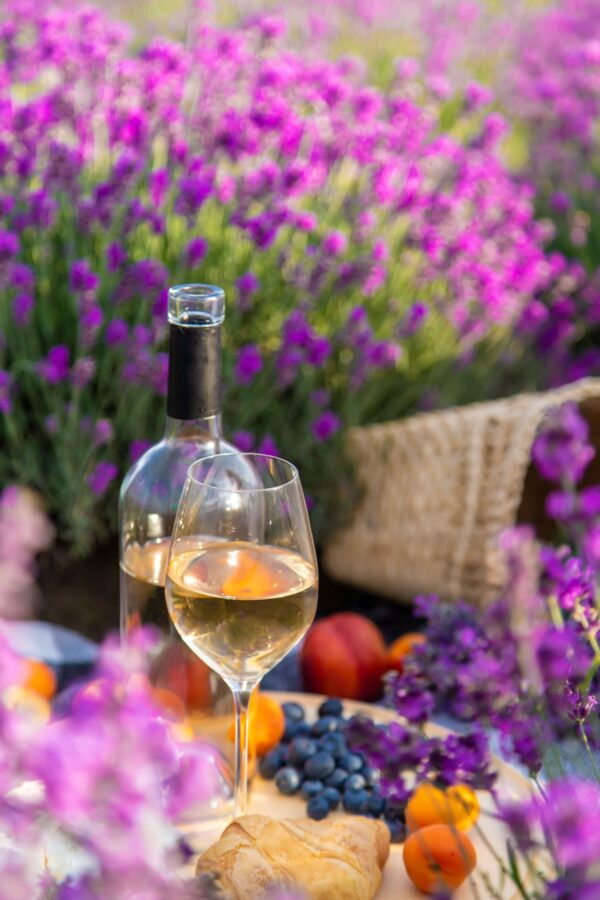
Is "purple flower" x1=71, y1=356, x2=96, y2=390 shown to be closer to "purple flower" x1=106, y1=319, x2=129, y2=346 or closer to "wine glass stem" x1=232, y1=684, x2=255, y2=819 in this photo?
"purple flower" x1=106, y1=319, x2=129, y2=346

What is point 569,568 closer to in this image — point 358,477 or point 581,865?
point 581,865

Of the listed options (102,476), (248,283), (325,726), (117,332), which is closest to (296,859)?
(325,726)

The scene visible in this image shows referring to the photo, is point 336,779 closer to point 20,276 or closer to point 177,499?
point 177,499

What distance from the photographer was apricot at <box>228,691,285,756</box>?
173 cm

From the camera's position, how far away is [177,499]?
1620 mm

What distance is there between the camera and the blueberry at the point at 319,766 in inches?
66.1

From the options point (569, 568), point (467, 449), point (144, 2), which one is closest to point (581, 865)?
point (569, 568)

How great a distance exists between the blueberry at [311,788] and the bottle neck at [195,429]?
1.60 feet

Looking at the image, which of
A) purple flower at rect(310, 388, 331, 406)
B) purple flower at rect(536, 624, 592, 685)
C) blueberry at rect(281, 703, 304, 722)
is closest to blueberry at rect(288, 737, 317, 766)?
blueberry at rect(281, 703, 304, 722)

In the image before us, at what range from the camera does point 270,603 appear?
1.31 m

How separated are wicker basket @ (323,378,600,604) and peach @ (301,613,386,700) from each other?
387 millimetres

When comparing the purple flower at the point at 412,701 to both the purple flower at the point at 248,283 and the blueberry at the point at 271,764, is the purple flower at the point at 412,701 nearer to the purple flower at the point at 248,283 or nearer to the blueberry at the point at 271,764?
the blueberry at the point at 271,764

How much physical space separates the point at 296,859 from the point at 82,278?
4.69ft

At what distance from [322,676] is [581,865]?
1.75 meters
